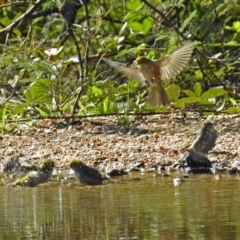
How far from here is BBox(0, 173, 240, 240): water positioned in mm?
5797

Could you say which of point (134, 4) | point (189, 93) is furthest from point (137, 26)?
point (189, 93)

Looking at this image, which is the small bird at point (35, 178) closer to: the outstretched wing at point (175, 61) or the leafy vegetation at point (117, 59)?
the outstretched wing at point (175, 61)

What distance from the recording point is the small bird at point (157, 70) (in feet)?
30.5

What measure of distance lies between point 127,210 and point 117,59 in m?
5.37

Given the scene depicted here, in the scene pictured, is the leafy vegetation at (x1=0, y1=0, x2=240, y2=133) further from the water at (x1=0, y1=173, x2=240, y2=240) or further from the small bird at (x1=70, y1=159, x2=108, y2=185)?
the water at (x1=0, y1=173, x2=240, y2=240)

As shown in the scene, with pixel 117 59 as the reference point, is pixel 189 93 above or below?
below

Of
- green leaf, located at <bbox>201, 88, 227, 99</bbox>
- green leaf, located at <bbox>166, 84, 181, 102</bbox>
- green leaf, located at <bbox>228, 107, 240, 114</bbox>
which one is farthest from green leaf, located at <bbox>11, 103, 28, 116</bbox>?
green leaf, located at <bbox>228, 107, 240, 114</bbox>

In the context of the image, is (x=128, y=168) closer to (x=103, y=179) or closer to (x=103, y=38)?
(x=103, y=179)

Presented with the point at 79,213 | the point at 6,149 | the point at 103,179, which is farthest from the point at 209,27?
the point at 79,213

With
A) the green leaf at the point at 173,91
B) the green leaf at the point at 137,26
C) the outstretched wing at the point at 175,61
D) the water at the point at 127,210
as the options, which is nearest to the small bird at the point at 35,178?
the water at the point at 127,210

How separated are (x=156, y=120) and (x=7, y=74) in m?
1.49

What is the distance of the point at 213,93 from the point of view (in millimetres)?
10156

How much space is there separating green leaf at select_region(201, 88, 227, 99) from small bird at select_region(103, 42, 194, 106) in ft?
1.39

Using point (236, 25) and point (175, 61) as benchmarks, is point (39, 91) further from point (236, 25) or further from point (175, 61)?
point (236, 25)
